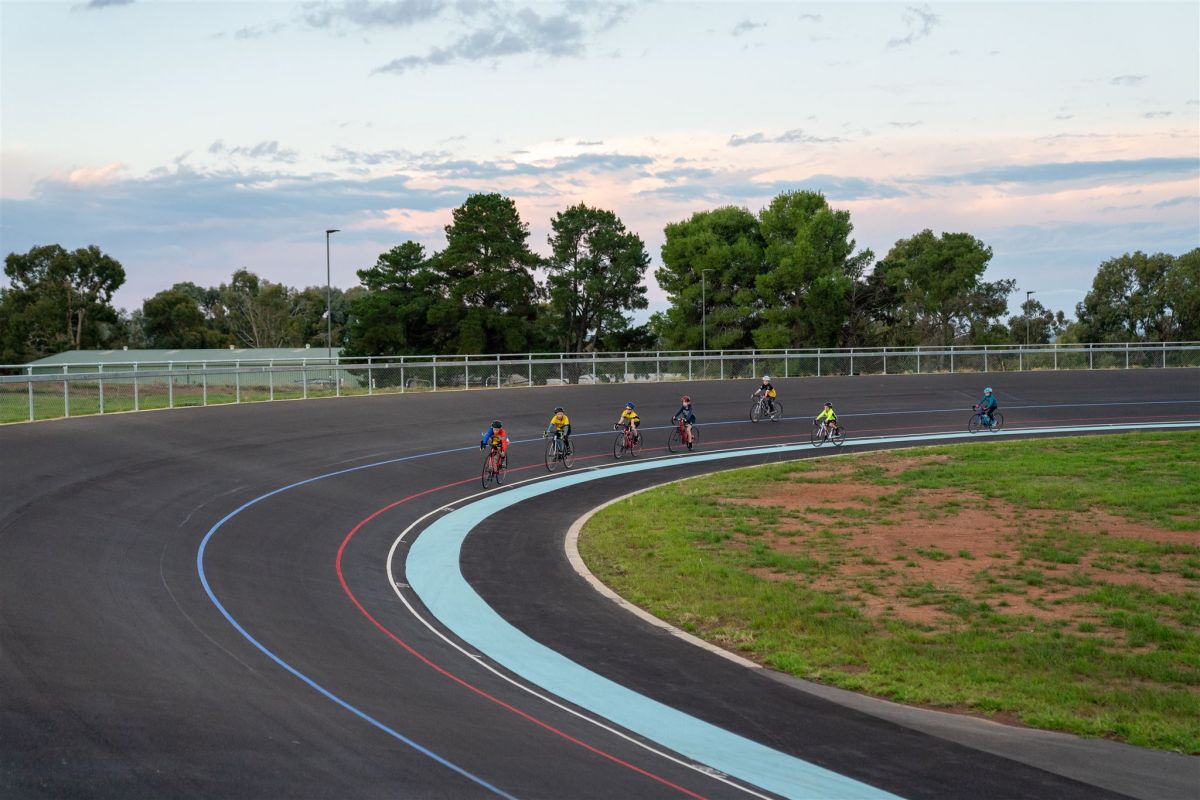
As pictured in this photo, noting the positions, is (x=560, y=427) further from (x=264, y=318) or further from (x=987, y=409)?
(x=264, y=318)

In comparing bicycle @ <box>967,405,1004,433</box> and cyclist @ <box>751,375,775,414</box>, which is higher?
cyclist @ <box>751,375,775,414</box>

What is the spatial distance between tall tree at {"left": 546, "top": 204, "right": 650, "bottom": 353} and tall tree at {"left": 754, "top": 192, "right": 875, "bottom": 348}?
36.9 ft

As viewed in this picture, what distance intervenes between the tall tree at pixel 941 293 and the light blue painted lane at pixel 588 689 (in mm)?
71159

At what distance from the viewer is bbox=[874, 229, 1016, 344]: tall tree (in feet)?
287

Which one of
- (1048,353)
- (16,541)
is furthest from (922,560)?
(1048,353)

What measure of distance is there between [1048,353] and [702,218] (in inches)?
1396

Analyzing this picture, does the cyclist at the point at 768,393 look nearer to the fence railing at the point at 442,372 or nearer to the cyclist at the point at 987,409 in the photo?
the cyclist at the point at 987,409

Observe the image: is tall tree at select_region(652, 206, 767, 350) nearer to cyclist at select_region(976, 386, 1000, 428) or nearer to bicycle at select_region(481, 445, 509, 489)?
cyclist at select_region(976, 386, 1000, 428)

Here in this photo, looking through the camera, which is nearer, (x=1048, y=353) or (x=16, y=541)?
(x=16, y=541)

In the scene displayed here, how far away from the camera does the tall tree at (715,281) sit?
80.4 meters

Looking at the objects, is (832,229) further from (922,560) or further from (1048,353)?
(922,560)

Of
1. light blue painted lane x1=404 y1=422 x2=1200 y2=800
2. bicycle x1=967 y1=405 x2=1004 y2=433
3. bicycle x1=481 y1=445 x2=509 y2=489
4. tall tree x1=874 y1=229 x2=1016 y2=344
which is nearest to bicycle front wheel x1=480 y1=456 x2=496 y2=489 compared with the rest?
bicycle x1=481 y1=445 x2=509 y2=489

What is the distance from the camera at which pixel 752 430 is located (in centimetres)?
3816

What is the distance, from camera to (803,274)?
7888 centimetres
